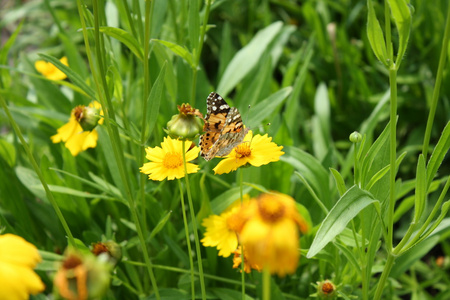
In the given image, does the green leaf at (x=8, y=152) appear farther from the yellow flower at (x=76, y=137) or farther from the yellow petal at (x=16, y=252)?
the yellow petal at (x=16, y=252)

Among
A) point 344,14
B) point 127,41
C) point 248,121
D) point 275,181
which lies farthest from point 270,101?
point 344,14

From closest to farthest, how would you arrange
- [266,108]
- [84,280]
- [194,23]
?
1. [84,280]
2. [194,23]
3. [266,108]

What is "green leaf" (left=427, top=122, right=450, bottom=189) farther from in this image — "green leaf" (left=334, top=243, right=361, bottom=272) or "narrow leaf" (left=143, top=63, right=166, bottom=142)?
"narrow leaf" (left=143, top=63, right=166, bottom=142)

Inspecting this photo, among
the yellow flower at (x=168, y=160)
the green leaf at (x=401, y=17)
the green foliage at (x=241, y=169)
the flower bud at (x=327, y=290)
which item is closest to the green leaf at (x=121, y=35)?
the green foliage at (x=241, y=169)

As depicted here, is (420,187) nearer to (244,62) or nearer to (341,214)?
(341,214)

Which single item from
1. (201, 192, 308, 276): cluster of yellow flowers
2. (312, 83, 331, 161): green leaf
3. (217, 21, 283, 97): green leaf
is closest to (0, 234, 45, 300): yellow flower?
(201, 192, 308, 276): cluster of yellow flowers

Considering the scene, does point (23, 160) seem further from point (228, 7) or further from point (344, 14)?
point (344, 14)

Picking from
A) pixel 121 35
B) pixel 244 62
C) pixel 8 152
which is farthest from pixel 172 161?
pixel 244 62
